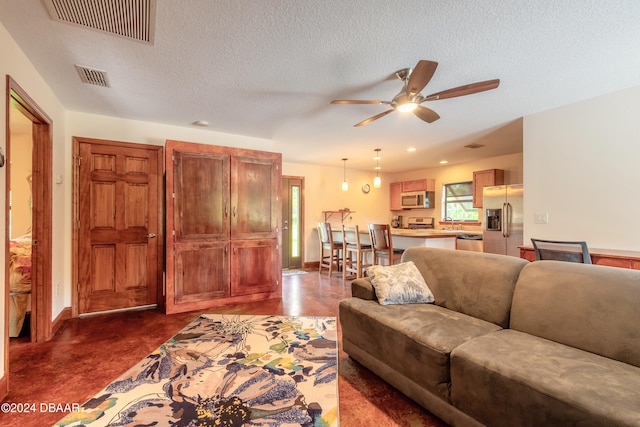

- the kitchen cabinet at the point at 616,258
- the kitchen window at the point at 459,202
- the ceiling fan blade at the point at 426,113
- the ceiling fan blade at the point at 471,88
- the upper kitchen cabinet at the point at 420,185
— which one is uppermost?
the ceiling fan blade at the point at 471,88

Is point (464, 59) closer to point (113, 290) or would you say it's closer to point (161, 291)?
point (161, 291)

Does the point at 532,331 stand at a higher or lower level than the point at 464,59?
lower

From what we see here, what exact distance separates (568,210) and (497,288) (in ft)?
6.85

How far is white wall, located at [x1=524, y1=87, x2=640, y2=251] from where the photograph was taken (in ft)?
9.45

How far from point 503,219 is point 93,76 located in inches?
218

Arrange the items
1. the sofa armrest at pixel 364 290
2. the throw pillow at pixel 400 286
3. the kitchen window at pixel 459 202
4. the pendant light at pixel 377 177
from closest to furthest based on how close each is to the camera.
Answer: the throw pillow at pixel 400 286 → the sofa armrest at pixel 364 290 → the pendant light at pixel 377 177 → the kitchen window at pixel 459 202

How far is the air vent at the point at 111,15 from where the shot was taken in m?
1.67

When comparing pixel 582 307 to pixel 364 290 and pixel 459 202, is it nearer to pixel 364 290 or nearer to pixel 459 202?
pixel 364 290

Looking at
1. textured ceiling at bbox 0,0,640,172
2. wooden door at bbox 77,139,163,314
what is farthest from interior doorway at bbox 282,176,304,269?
wooden door at bbox 77,139,163,314

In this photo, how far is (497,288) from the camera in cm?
202

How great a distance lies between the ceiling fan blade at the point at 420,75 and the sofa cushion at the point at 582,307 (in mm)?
1512

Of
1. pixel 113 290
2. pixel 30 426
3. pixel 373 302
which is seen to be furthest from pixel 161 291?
pixel 373 302

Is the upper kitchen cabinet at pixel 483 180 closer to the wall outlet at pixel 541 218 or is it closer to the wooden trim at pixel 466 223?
the wooden trim at pixel 466 223

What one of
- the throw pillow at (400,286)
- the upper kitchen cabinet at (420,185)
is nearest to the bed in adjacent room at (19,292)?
the throw pillow at (400,286)
